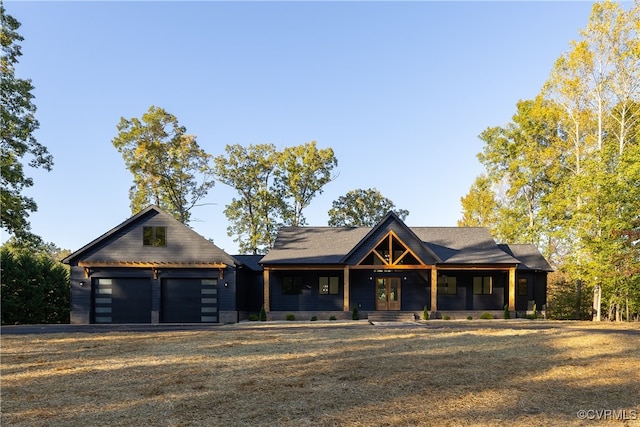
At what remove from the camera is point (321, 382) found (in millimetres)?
9133

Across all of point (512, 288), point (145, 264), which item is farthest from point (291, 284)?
point (512, 288)

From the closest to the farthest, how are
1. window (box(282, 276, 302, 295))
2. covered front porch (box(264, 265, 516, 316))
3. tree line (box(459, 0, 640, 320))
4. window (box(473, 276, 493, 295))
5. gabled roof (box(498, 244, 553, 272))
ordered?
tree line (box(459, 0, 640, 320)) → covered front porch (box(264, 265, 516, 316)) → window (box(282, 276, 302, 295)) → window (box(473, 276, 493, 295)) → gabled roof (box(498, 244, 553, 272))

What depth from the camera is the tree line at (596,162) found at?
24766mm

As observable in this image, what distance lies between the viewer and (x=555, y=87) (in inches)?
1200

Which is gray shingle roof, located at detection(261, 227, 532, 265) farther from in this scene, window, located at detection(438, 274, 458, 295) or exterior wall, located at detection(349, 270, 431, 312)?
exterior wall, located at detection(349, 270, 431, 312)

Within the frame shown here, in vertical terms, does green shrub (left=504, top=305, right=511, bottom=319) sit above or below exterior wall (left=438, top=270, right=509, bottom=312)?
below

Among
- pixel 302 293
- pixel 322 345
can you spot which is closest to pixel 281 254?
pixel 302 293

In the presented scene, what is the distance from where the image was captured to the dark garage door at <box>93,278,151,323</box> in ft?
83.6

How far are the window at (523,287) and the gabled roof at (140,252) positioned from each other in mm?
18577

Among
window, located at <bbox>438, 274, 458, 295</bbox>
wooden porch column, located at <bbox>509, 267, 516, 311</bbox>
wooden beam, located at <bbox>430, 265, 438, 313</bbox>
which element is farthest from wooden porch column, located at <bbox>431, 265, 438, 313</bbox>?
wooden porch column, located at <bbox>509, 267, 516, 311</bbox>

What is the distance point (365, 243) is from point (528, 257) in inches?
486

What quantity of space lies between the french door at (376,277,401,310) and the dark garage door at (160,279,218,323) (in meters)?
10.1

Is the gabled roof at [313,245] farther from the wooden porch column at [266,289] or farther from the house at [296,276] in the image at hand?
the wooden porch column at [266,289]

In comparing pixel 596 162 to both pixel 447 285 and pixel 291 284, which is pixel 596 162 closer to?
pixel 447 285
